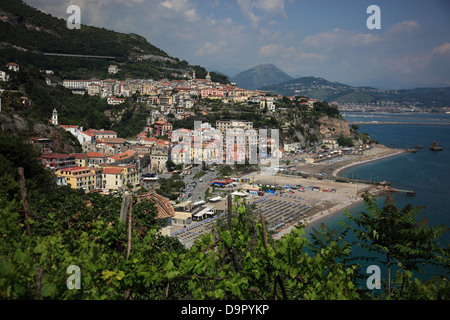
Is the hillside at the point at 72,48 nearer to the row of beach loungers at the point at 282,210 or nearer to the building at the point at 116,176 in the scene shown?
the building at the point at 116,176

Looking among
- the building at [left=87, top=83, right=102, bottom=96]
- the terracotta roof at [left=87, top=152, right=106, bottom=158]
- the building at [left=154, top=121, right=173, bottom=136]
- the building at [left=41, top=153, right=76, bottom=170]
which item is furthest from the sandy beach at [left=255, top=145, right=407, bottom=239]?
the building at [left=87, top=83, right=102, bottom=96]

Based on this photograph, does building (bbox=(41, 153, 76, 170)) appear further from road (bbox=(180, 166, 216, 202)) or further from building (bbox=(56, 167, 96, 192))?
road (bbox=(180, 166, 216, 202))

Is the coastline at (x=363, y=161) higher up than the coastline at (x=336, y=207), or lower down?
higher up

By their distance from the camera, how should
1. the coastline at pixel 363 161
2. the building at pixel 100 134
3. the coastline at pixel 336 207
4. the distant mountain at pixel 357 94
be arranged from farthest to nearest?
1. the distant mountain at pixel 357 94
2. the coastline at pixel 363 161
3. the building at pixel 100 134
4. the coastline at pixel 336 207

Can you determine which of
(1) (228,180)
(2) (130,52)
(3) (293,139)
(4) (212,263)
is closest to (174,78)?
(2) (130,52)

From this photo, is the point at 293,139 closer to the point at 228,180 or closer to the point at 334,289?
the point at 228,180

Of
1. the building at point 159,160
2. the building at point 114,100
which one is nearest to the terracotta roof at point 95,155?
the building at point 159,160
